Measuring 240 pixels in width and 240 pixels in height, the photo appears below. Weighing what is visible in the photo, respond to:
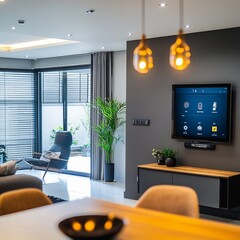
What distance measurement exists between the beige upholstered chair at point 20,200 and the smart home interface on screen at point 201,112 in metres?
3.39

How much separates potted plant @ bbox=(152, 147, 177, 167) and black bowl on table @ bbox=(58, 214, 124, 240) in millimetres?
3872

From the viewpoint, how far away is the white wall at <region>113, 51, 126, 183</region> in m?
8.30

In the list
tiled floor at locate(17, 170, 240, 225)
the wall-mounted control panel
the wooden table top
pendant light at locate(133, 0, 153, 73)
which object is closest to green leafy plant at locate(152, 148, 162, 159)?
the wooden table top

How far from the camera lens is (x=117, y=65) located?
839cm

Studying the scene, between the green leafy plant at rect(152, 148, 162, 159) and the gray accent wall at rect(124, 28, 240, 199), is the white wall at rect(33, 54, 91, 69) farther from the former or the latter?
the green leafy plant at rect(152, 148, 162, 159)

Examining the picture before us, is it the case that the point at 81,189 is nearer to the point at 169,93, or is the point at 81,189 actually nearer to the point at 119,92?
the point at 119,92

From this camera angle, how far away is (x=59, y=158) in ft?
28.6

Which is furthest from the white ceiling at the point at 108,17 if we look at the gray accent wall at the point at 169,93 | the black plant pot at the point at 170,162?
the black plant pot at the point at 170,162

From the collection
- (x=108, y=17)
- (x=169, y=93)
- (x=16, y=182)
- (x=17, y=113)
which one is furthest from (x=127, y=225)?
(x=17, y=113)

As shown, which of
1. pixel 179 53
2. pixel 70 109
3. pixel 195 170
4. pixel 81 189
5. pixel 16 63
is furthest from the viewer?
pixel 16 63

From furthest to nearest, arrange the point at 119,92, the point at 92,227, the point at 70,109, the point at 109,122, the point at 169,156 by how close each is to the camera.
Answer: the point at 70,109 → the point at 119,92 → the point at 109,122 → the point at 169,156 → the point at 92,227

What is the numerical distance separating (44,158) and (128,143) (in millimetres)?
2697

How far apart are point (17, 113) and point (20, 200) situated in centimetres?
750

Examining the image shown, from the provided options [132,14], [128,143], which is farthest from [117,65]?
[132,14]
